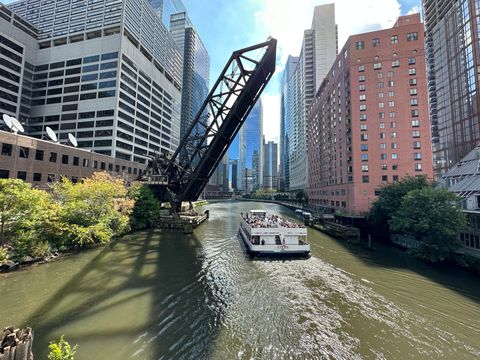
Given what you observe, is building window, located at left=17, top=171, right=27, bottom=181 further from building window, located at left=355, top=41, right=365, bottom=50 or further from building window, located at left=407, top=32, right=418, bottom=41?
building window, located at left=407, top=32, right=418, bottom=41

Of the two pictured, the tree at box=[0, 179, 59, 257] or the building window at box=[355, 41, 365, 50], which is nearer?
the tree at box=[0, 179, 59, 257]

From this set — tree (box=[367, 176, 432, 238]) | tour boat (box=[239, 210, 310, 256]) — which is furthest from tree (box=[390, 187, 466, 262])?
tour boat (box=[239, 210, 310, 256])

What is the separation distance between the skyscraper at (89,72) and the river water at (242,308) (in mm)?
47013

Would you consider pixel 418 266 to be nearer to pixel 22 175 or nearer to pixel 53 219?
pixel 53 219

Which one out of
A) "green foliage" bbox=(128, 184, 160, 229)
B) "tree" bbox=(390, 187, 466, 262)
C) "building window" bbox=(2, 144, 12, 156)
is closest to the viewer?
"tree" bbox=(390, 187, 466, 262)

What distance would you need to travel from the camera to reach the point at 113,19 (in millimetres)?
62000

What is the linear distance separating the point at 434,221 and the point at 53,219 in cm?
3097

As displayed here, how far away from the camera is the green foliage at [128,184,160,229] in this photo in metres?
29.9

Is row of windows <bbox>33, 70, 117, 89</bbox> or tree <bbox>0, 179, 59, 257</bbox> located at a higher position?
row of windows <bbox>33, 70, 117, 89</bbox>

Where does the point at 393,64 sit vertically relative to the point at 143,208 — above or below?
above

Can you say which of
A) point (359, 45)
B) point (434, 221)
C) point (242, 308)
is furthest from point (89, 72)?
point (434, 221)

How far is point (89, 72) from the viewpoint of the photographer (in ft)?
198

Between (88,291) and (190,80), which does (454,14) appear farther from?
(190,80)

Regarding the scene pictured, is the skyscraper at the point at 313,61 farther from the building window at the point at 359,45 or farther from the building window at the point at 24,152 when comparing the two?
the building window at the point at 24,152
